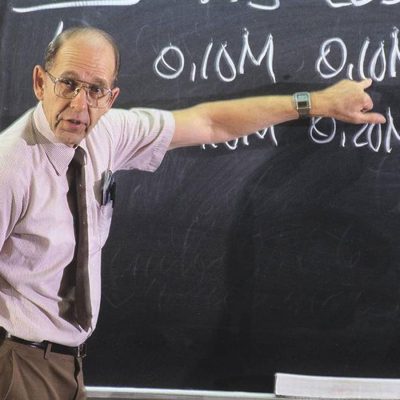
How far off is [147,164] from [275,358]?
2.30 feet

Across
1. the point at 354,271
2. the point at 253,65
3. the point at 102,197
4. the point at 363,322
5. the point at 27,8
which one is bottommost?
the point at 363,322

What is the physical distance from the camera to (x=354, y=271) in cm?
199

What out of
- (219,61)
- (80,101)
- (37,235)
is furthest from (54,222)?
(219,61)

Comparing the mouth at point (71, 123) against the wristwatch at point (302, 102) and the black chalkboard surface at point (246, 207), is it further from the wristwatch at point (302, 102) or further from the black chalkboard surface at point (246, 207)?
the wristwatch at point (302, 102)

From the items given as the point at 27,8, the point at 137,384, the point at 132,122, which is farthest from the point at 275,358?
the point at 27,8

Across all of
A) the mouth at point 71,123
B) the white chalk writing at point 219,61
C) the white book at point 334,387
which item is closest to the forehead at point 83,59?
the mouth at point 71,123

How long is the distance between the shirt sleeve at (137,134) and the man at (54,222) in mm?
129

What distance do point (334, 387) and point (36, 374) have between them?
2.93ft

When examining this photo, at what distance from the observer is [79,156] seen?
165 cm

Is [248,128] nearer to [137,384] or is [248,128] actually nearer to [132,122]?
[132,122]

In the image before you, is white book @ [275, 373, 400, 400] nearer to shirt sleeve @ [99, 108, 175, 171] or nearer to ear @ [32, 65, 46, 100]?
shirt sleeve @ [99, 108, 175, 171]

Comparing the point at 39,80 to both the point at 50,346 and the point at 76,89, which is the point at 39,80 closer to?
the point at 76,89

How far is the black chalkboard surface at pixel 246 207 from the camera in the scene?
1977 mm

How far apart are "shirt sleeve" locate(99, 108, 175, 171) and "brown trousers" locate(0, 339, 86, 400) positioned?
1.83ft
